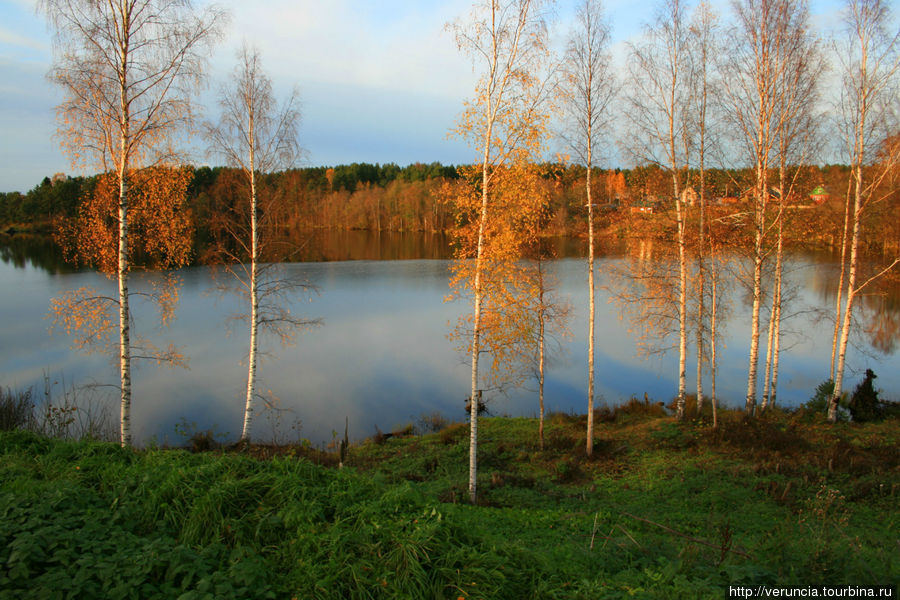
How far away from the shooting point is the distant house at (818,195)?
41.5ft

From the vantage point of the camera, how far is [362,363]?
20188 millimetres

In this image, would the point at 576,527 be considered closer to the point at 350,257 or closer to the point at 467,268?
the point at 467,268

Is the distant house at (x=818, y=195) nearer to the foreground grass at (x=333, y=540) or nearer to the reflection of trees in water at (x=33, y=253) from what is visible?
the foreground grass at (x=333, y=540)

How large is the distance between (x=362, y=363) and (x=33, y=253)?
4540 centimetres

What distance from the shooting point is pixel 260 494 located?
4.82 m

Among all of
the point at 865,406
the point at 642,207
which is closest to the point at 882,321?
the point at 865,406

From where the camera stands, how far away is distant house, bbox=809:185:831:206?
41.5 feet

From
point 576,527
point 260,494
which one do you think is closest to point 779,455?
point 576,527

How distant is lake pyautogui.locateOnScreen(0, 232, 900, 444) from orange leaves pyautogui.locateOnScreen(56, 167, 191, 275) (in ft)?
18.7

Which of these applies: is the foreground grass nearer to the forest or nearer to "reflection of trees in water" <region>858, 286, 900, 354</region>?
the forest

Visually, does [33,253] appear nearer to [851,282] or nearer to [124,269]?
[124,269]

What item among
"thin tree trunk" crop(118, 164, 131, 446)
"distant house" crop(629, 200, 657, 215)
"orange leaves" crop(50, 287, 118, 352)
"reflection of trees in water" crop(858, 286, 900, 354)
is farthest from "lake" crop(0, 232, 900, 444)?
"orange leaves" crop(50, 287, 118, 352)

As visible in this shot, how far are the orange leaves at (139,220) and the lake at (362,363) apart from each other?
18.7ft

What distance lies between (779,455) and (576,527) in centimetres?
651
